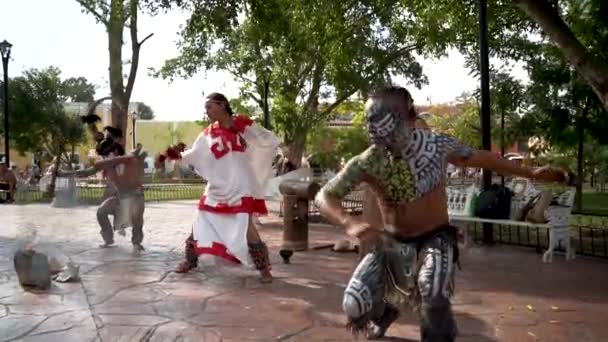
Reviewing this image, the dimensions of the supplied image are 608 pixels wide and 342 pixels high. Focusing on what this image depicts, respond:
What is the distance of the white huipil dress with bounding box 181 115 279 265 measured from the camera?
6770mm

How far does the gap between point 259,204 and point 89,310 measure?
205 cm

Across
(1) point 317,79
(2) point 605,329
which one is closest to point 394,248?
(2) point 605,329

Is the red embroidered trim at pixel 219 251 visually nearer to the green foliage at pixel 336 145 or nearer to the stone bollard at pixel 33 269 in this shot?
the stone bollard at pixel 33 269

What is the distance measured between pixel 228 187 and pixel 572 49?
3713mm

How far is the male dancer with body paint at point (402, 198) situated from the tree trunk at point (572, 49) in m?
3.66

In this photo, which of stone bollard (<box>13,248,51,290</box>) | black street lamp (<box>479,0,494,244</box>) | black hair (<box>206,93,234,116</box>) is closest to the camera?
stone bollard (<box>13,248,51,290</box>)

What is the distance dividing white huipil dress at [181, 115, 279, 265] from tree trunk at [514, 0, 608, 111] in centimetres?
308

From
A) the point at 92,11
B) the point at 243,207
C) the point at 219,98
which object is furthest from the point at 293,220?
the point at 92,11

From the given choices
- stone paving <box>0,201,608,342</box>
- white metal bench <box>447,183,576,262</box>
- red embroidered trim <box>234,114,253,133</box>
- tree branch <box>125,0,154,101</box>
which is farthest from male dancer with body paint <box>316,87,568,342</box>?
tree branch <box>125,0,154,101</box>

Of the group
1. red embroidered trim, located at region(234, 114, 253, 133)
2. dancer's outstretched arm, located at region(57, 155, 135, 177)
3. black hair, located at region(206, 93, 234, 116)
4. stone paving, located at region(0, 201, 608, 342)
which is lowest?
stone paving, located at region(0, 201, 608, 342)

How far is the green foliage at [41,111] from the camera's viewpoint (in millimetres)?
27531

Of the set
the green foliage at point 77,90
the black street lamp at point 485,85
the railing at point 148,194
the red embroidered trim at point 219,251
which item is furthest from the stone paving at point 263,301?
the green foliage at point 77,90

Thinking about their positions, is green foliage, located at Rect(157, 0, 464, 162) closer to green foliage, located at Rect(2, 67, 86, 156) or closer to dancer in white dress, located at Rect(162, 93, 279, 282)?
dancer in white dress, located at Rect(162, 93, 279, 282)

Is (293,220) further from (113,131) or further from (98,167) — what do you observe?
(113,131)
